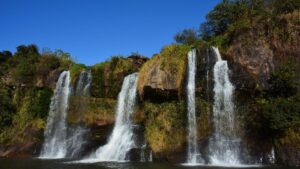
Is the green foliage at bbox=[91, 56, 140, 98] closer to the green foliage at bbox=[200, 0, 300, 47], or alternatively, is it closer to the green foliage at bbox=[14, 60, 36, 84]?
the green foliage at bbox=[200, 0, 300, 47]

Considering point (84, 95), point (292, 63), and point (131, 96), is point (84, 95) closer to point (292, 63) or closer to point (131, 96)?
point (131, 96)

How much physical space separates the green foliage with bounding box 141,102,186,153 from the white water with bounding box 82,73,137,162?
1639 mm

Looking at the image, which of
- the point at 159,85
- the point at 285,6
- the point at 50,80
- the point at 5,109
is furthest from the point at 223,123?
the point at 5,109

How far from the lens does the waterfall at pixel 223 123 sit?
23.7m

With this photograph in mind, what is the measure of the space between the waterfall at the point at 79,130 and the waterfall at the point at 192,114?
10.2 metres

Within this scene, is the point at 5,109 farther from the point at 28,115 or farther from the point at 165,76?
the point at 165,76

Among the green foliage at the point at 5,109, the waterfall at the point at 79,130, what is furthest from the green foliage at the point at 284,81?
the green foliage at the point at 5,109

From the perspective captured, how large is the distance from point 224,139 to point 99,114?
1174 centimetres

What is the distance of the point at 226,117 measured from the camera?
2484 centimetres

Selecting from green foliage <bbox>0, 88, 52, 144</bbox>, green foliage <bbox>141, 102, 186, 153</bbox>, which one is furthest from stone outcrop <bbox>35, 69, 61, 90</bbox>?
green foliage <bbox>141, 102, 186, 153</bbox>

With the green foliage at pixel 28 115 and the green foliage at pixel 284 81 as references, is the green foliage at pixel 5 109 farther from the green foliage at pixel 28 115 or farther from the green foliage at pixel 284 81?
the green foliage at pixel 284 81

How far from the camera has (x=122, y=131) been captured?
28.8m

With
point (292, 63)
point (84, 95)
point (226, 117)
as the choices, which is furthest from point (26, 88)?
point (292, 63)

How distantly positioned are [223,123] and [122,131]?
8.31m
